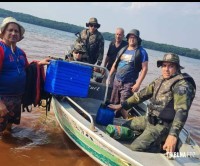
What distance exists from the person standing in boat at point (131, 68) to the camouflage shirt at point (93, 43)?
1.26 meters

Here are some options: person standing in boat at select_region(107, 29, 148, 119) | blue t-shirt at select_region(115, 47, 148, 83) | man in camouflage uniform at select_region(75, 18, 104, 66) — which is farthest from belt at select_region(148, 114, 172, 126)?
man in camouflage uniform at select_region(75, 18, 104, 66)

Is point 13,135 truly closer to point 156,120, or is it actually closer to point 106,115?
point 106,115

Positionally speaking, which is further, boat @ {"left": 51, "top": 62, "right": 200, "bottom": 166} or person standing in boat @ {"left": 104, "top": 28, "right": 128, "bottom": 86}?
person standing in boat @ {"left": 104, "top": 28, "right": 128, "bottom": 86}

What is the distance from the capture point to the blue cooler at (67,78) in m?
4.99

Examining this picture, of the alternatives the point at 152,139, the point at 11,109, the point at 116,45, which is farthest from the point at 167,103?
the point at 116,45

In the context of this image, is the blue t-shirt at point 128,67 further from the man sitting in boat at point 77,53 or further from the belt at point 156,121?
the belt at point 156,121

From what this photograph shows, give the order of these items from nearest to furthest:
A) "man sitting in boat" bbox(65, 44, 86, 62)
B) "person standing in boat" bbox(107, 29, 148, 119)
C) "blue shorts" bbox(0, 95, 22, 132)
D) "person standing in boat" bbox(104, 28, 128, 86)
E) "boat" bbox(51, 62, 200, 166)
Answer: "boat" bbox(51, 62, 200, 166), "blue shorts" bbox(0, 95, 22, 132), "person standing in boat" bbox(107, 29, 148, 119), "man sitting in boat" bbox(65, 44, 86, 62), "person standing in boat" bbox(104, 28, 128, 86)

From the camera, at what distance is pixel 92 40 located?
23.0 feet

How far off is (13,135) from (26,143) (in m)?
0.38

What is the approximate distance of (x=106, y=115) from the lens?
5051 millimetres

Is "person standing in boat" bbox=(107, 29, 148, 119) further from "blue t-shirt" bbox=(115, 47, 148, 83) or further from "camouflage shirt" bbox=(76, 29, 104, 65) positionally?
"camouflage shirt" bbox=(76, 29, 104, 65)

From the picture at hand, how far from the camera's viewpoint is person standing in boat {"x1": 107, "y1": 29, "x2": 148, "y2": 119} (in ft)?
18.7

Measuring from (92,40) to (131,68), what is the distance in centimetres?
165

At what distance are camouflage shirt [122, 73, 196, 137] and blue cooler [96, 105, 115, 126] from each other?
0.83 meters
